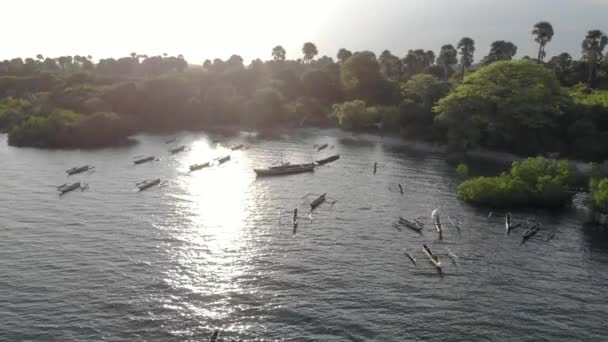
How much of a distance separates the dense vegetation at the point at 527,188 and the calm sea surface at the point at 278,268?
11.7 feet

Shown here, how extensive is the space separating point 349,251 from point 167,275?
2535cm

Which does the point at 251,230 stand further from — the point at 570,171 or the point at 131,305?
the point at 570,171

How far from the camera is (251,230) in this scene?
77.2 m

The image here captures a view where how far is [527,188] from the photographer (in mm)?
91250

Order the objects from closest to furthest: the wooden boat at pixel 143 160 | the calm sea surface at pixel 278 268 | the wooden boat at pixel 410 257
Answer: the calm sea surface at pixel 278 268, the wooden boat at pixel 410 257, the wooden boat at pixel 143 160

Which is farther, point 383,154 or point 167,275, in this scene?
point 383,154

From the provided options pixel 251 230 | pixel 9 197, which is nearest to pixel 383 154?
pixel 251 230

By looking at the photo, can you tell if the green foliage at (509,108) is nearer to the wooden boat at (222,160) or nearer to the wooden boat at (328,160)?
the wooden boat at (328,160)

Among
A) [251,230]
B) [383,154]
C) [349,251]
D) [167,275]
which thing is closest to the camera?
[167,275]

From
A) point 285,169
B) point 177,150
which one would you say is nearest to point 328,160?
point 285,169

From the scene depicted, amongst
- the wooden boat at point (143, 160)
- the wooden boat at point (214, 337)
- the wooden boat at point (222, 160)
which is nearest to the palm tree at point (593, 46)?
the wooden boat at point (222, 160)

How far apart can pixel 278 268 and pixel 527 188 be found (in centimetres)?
5556

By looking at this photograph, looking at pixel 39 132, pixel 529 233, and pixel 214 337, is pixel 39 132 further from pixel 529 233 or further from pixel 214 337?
pixel 529 233

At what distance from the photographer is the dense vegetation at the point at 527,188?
90.4 metres
